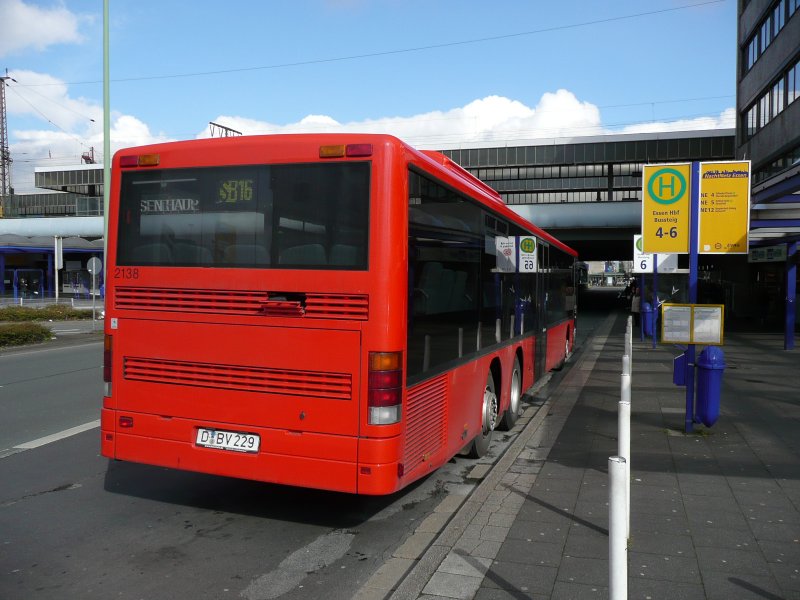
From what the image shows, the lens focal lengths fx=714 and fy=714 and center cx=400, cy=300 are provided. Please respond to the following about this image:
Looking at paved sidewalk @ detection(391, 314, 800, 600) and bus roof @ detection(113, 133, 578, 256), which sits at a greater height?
bus roof @ detection(113, 133, 578, 256)

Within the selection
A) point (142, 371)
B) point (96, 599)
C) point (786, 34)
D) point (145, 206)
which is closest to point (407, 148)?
point (145, 206)

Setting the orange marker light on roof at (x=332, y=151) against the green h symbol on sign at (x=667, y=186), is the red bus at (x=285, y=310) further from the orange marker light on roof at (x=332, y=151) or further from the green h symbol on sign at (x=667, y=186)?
the green h symbol on sign at (x=667, y=186)

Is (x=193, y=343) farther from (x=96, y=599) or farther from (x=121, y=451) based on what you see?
(x=96, y=599)

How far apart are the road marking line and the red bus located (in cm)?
281

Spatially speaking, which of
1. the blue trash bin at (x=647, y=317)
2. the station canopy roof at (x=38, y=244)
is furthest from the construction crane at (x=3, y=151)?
the blue trash bin at (x=647, y=317)

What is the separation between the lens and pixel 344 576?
444 centimetres

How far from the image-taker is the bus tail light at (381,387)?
4781 mm

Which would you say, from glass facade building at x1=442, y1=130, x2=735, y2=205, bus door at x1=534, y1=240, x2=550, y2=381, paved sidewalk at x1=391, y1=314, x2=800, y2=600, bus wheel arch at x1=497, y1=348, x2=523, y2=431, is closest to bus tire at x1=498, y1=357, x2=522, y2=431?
bus wheel arch at x1=497, y1=348, x2=523, y2=431

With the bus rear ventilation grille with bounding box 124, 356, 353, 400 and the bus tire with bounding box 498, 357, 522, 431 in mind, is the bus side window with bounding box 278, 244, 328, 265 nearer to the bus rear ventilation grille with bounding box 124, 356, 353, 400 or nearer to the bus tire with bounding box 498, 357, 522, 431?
the bus rear ventilation grille with bounding box 124, 356, 353, 400

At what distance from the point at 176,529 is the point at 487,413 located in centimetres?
335

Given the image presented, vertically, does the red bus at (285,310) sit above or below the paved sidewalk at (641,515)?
above

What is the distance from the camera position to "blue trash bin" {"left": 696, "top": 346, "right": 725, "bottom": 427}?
7863mm

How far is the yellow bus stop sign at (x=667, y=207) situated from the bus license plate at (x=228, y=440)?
568 centimetres

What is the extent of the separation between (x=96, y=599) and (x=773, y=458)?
246 inches
